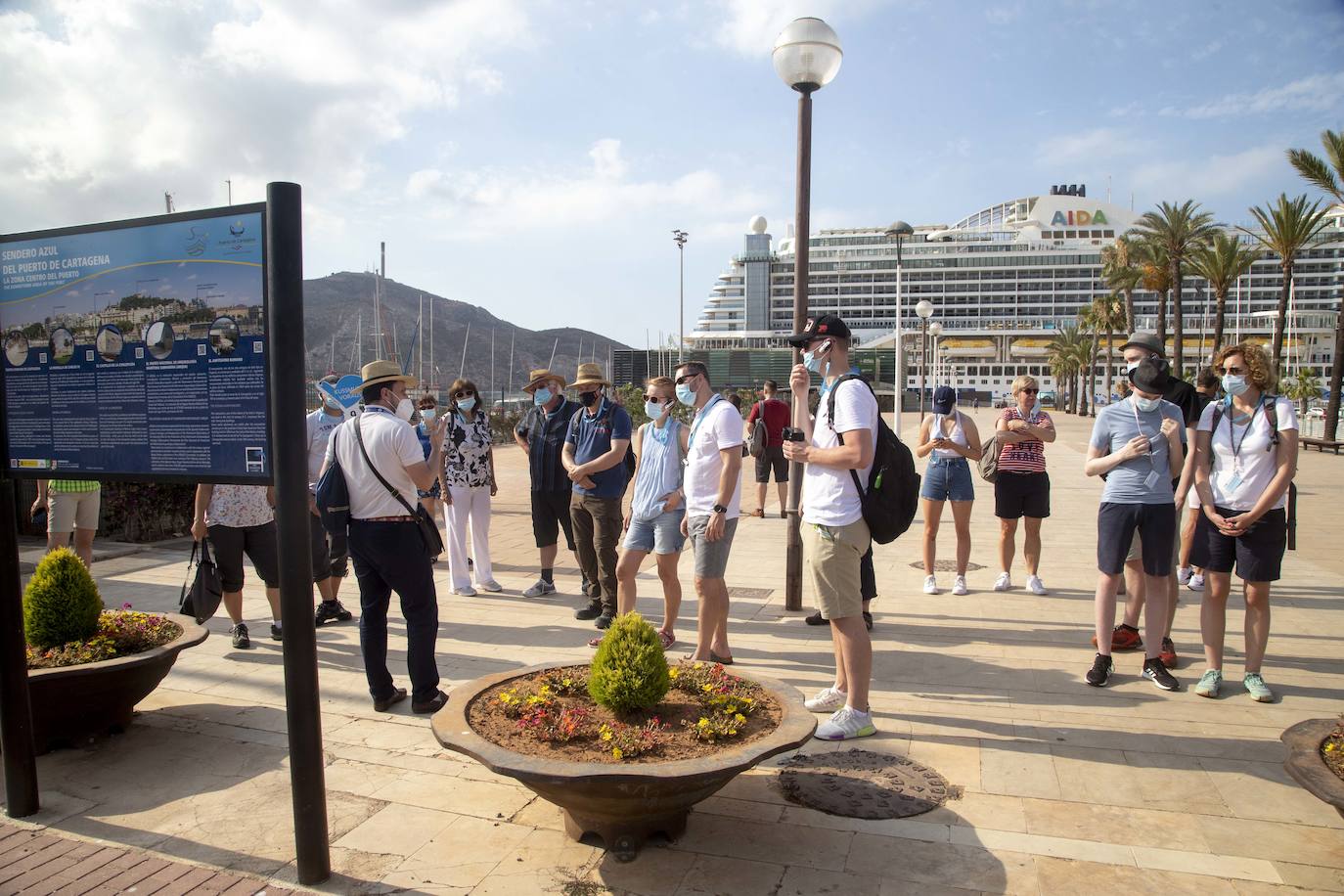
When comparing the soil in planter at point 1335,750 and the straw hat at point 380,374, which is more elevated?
the straw hat at point 380,374

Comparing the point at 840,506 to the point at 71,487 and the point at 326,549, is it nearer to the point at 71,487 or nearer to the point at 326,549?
the point at 326,549

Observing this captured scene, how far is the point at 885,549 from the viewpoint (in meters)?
9.73

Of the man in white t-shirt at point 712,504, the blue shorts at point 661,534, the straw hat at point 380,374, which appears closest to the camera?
the straw hat at point 380,374

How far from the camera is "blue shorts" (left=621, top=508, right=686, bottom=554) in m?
5.62

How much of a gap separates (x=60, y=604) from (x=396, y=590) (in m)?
1.66

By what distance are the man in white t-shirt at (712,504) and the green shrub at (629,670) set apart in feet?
5.27

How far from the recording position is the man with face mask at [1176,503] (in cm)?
507

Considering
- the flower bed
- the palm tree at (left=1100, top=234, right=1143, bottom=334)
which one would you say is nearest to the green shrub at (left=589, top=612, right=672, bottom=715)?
the flower bed

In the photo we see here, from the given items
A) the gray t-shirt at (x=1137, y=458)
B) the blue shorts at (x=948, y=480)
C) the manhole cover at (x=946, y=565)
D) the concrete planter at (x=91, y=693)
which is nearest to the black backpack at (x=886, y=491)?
the gray t-shirt at (x=1137, y=458)

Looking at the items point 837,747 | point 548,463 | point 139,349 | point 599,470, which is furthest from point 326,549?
point 837,747

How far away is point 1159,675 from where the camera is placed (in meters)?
5.02

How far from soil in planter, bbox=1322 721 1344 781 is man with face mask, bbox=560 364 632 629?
13.9 feet

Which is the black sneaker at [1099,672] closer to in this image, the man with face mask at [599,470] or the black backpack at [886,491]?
the black backpack at [886,491]

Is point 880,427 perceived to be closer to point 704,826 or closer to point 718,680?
point 718,680
